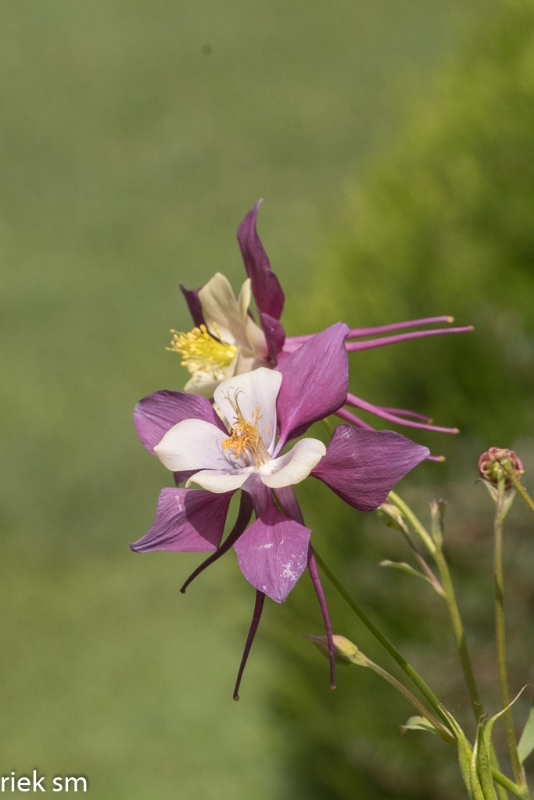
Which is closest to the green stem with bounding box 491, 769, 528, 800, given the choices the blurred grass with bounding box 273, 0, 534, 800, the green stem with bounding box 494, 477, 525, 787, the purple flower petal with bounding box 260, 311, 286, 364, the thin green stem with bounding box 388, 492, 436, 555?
the green stem with bounding box 494, 477, 525, 787

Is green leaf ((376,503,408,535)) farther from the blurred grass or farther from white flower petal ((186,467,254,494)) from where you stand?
the blurred grass

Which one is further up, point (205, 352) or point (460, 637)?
point (205, 352)

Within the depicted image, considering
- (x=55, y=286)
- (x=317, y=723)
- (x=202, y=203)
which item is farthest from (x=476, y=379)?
(x=202, y=203)

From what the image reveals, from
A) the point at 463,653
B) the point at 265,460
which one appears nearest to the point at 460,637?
the point at 463,653

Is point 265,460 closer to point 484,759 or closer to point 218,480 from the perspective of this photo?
point 218,480

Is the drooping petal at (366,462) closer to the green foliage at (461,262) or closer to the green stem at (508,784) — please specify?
the green stem at (508,784)

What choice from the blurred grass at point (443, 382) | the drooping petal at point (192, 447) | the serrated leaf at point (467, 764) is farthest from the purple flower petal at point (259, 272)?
the blurred grass at point (443, 382)
